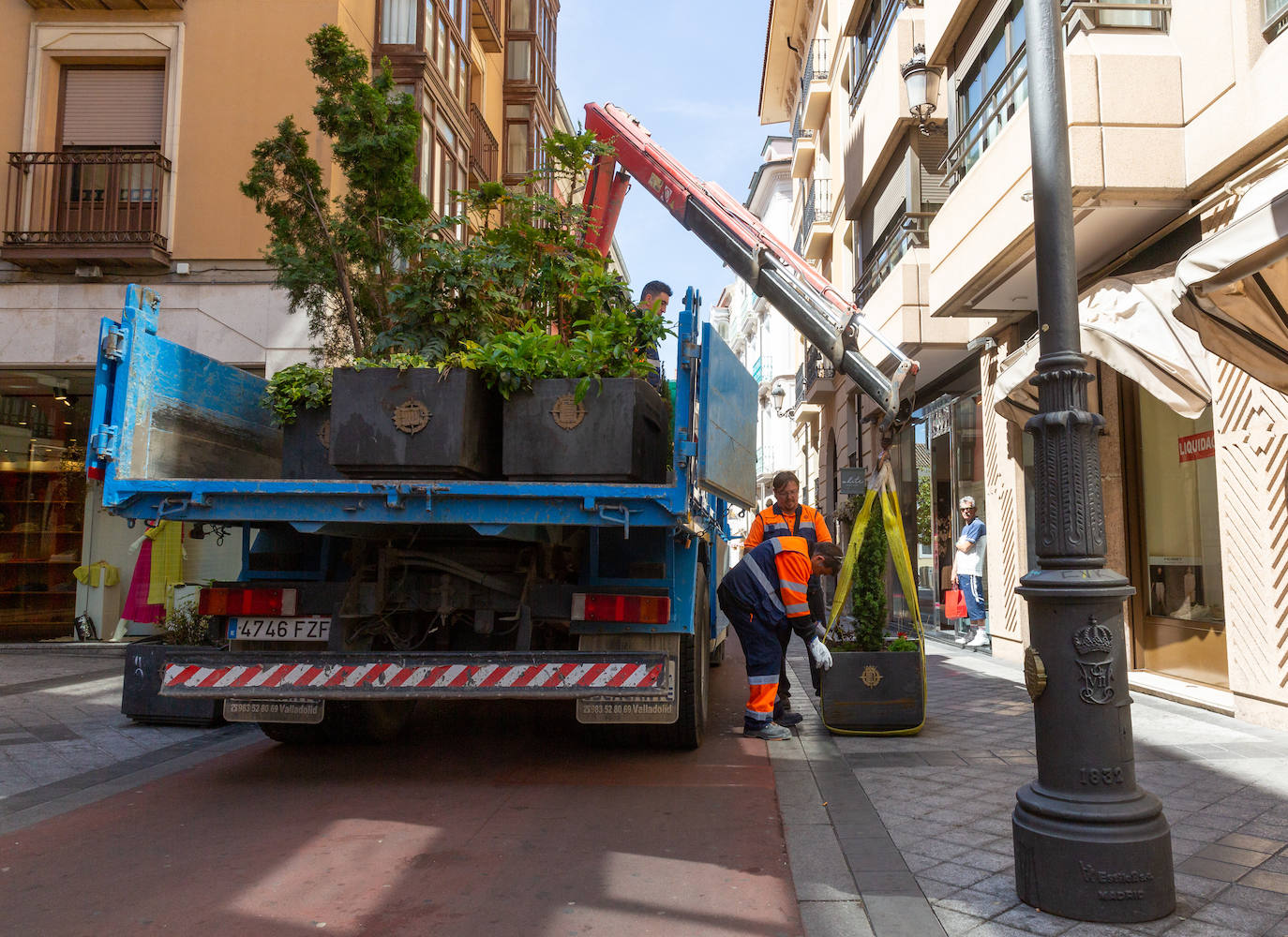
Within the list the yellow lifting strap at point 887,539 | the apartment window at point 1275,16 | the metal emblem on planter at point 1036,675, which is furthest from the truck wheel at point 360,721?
the apartment window at point 1275,16

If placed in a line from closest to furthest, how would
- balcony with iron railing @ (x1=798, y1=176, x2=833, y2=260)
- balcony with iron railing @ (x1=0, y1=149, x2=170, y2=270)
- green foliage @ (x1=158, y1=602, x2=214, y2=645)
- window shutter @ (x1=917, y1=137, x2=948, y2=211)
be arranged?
1. green foliage @ (x1=158, y1=602, x2=214, y2=645)
2. balcony with iron railing @ (x1=0, y1=149, x2=170, y2=270)
3. window shutter @ (x1=917, y1=137, x2=948, y2=211)
4. balcony with iron railing @ (x1=798, y1=176, x2=833, y2=260)

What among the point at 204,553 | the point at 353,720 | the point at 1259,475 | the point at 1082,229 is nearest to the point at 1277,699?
the point at 1259,475

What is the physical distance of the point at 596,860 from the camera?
13.0ft

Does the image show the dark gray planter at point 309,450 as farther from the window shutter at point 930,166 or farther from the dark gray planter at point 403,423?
the window shutter at point 930,166

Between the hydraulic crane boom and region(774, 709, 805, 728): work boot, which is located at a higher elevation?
the hydraulic crane boom

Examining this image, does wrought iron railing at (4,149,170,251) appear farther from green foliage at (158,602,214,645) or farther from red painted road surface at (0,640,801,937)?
red painted road surface at (0,640,801,937)

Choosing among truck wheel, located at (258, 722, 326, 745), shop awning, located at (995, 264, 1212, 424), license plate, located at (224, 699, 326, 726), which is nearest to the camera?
license plate, located at (224, 699, 326, 726)

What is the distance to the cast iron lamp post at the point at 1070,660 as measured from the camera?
3201 mm

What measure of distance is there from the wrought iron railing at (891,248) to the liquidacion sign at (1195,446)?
480 cm

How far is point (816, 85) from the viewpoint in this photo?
21734 mm

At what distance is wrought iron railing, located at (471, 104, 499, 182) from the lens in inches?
733

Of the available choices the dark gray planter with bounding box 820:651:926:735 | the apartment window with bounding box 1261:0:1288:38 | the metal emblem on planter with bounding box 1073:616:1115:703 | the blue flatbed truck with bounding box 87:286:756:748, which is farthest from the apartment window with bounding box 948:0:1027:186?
the metal emblem on planter with bounding box 1073:616:1115:703

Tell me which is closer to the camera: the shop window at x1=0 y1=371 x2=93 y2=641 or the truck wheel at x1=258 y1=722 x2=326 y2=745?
the truck wheel at x1=258 y1=722 x2=326 y2=745

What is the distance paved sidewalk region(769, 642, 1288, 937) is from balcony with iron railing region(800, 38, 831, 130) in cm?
1761
